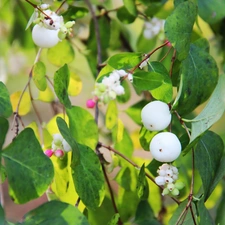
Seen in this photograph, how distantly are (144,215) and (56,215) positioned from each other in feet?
0.67

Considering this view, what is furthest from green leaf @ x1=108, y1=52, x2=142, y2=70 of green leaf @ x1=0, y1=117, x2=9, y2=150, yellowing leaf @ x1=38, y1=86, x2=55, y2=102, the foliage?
yellowing leaf @ x1=38, y1=86, x2=55, y2=102

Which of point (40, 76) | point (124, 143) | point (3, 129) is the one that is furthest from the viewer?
point (124, 143)

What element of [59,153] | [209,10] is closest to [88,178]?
[59,153]

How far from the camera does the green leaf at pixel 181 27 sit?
0.42 metres

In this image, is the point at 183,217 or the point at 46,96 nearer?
the point at 183,217

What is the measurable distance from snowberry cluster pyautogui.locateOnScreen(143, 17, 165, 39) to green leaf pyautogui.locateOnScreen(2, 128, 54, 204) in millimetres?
291

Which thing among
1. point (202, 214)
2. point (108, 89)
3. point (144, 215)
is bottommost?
point (144, 215)

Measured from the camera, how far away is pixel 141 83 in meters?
0.44

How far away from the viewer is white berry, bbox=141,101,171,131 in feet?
1.41

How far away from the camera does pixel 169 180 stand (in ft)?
1.45

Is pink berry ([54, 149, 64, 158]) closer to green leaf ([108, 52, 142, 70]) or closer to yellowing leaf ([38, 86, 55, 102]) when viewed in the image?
green leaf ([108, 52, 142, 70])

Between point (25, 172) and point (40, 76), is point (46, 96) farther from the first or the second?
point (25, 172)

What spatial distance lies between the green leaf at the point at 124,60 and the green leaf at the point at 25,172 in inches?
3.9

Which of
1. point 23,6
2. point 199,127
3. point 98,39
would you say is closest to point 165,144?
point 199,127
